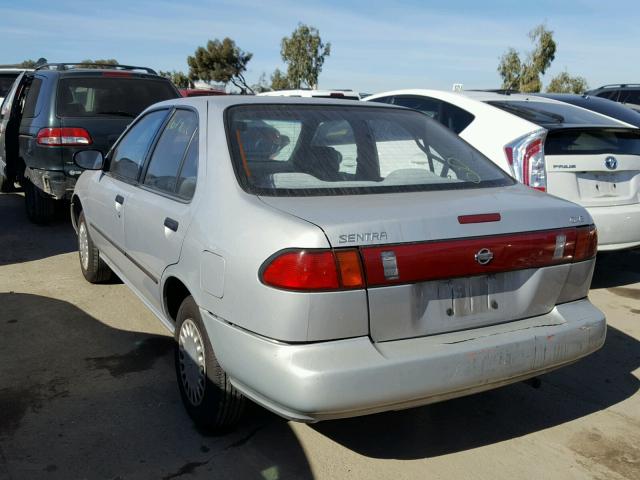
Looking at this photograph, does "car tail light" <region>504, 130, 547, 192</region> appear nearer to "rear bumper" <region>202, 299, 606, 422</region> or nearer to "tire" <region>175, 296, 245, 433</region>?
"rear bumper" <region>202, 299, 606, 422</region>

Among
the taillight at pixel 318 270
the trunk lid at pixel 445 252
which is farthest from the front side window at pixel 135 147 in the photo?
the taillight at pixel 318 270

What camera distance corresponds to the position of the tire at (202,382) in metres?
2.95

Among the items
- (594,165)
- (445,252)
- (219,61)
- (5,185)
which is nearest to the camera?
(445,252)

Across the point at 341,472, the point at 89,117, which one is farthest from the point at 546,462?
the point at 89,117

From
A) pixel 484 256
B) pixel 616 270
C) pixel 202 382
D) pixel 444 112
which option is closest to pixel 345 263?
pixel 484 256

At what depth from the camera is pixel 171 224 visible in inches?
126

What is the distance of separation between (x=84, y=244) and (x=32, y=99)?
3225 mm

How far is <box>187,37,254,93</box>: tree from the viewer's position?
54.4 m

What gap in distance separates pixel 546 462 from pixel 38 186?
6.20 metres

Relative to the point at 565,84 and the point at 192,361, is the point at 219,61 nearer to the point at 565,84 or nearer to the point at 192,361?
→ the point at 565,84

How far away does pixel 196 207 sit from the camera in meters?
3.02

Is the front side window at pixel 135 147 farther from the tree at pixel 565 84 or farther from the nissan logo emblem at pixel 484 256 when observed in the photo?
the tree at pixel 565 84

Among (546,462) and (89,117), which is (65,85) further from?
(546,462)

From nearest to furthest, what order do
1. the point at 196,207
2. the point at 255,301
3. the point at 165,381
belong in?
1. the point at 255,301
2. the point at 196,207
3. the point at 165,381
